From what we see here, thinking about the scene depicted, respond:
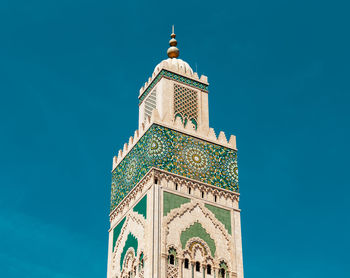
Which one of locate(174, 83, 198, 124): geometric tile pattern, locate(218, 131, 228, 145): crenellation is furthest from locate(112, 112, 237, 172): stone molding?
locate(174, 83, 198, 124): geometric tile pattern

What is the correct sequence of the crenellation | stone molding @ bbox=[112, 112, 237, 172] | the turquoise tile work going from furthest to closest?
the crenellation < stone molding @ bbox=[112, 112, 237, 172] < the turquoise tile work

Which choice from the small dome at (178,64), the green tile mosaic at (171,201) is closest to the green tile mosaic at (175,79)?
the small dome at (178,64)

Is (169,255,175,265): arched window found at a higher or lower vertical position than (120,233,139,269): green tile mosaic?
lower

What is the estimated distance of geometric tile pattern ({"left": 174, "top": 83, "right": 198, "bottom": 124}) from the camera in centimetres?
3055

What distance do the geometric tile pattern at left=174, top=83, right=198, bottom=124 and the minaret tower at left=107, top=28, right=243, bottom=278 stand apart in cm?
4

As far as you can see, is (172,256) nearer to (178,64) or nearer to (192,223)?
(192,223)

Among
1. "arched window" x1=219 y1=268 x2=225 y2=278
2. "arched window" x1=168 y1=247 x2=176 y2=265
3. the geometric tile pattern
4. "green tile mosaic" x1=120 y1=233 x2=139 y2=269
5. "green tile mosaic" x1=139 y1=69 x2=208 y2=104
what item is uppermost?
"green tile mosaic" x1=139 y1=69 x2=208 y2=104

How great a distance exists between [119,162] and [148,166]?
3.00 metres

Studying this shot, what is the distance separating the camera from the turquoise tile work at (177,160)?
28188 mm

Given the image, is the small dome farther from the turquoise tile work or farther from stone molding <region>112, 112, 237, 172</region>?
the turquoise tile work

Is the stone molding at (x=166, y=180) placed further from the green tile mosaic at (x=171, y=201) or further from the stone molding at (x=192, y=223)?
the stone molding at (x=192, y=223)

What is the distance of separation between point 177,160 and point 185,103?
3555 millimetres

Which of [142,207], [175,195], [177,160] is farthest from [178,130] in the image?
[142,207]

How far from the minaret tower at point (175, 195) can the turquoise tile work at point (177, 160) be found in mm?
41
